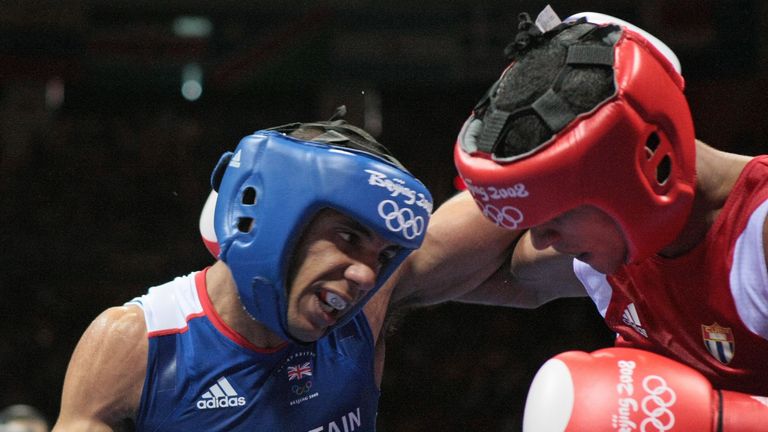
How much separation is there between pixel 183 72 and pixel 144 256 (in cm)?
143

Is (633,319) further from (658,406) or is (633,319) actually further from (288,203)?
(288,203)

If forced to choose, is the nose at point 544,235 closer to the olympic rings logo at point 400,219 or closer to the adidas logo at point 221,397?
the olympic rings logo at point 400,219

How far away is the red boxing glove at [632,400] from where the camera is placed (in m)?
1.85

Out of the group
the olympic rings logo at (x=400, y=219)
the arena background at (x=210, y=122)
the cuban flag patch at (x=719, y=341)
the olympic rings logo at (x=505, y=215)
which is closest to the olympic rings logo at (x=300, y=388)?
the olympic rings logo at (x=400, y=219)

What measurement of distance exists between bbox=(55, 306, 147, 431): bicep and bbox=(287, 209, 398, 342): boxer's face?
1.23ft

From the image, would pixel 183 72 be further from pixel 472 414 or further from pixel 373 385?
pixel 373 385

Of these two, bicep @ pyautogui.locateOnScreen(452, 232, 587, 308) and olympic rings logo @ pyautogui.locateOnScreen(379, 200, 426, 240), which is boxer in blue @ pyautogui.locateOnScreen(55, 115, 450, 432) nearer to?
olympic rings logo @ pyautogui.locateOnScreen(379, 200, 426, 240)

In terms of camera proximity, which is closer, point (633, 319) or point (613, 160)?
point (613, 160)

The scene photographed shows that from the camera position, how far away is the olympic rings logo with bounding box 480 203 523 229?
188cm

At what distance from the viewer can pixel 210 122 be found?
756 centimetres

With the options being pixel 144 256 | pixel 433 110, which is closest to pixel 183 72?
pixel 144 256

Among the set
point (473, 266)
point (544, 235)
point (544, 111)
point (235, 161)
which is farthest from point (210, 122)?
point (544, 111)

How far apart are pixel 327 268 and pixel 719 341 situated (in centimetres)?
86

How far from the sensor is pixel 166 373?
228cm
